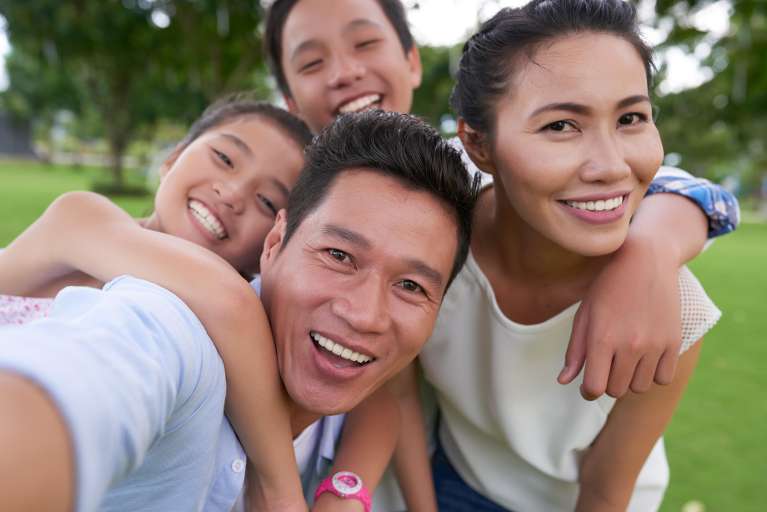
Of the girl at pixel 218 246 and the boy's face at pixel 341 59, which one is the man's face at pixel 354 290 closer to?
the girl at pixel 218 246

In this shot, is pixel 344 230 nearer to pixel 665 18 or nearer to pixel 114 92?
pixel 665 18

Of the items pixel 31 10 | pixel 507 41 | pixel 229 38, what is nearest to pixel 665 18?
pixel 229 38

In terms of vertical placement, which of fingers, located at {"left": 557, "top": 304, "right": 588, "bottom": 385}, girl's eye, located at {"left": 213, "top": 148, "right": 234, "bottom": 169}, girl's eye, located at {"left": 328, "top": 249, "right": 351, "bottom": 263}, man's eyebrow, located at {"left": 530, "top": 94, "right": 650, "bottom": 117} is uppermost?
man's eyebrow, located at {"left": 530, "top": 94, "right": 650, "bottom": 117}

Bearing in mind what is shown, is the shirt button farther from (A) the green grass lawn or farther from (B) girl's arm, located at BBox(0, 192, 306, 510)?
(A) the green grass lawn

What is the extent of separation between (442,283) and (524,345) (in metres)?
0.52

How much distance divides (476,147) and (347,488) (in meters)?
1.08

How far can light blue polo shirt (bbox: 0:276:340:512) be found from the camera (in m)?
0.87

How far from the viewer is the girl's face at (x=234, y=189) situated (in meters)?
2.31

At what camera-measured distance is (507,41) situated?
1.90 metres

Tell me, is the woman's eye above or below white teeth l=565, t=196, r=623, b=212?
above

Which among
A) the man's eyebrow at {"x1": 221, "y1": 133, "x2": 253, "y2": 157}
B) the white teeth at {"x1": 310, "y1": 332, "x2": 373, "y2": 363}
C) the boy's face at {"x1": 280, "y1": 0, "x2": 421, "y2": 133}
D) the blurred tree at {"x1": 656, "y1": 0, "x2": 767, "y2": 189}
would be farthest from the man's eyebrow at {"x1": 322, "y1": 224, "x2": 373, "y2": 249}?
the blurred tree at {"x1": 656, "y1": 0, "x2": 767, "y2": 189}

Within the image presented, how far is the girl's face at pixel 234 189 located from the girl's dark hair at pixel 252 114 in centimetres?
3

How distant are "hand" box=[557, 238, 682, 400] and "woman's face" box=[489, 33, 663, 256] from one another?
12cm

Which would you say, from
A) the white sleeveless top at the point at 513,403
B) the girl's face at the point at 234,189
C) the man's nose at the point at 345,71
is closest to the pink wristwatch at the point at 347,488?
the white sleeveless top at the point at 513,403
